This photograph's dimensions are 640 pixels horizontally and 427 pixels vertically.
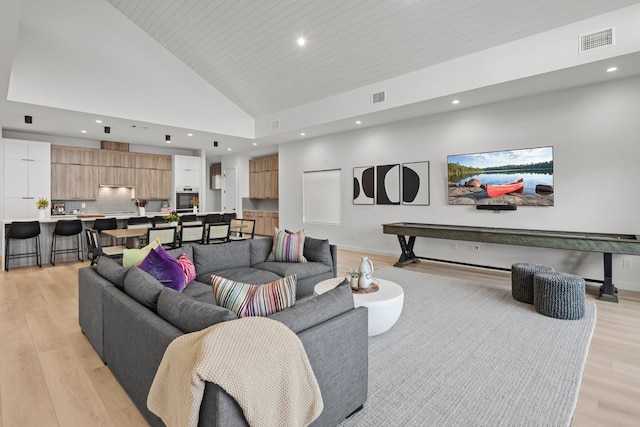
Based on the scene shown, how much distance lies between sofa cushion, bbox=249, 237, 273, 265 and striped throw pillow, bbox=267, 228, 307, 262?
98 millimetres

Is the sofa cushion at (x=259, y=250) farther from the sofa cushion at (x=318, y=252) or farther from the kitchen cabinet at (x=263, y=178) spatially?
the kitchen cabinet at (x=263, y=178)

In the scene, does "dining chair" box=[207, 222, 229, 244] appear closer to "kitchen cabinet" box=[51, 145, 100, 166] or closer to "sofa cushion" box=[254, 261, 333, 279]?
"sofa cushion" box=[254, 261, 333, 279]

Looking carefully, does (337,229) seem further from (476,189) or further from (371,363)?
(371,363)

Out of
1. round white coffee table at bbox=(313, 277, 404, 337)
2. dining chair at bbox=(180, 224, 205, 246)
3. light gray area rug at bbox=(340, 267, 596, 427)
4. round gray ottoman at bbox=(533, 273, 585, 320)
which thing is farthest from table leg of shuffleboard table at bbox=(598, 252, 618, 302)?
dining chair at bbox=(180, 224, 205, 246)

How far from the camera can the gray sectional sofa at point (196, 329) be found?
1568 millimetres

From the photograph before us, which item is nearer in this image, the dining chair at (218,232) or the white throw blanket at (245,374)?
the white throw blanket at (245,374)

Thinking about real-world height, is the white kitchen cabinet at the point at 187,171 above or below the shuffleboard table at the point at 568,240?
above

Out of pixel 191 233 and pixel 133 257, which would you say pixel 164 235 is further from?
pixel 133 257

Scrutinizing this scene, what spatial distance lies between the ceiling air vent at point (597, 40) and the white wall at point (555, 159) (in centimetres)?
102

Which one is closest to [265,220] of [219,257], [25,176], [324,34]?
[25,176]

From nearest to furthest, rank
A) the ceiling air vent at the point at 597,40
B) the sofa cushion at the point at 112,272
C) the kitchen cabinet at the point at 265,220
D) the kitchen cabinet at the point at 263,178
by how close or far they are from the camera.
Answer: the sofa cushion at the point at 112,272 → the ceiling air vent at the point at 597,40 → the kitchen cabinet at the point at 263,178 → the kitchen cabinet at the point at 265,220

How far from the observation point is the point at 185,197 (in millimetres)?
9852

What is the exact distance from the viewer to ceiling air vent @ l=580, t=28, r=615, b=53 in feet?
12.3

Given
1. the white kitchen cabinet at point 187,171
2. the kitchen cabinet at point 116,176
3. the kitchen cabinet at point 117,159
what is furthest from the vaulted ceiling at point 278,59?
the white kitchen cabinet at point 187,171
